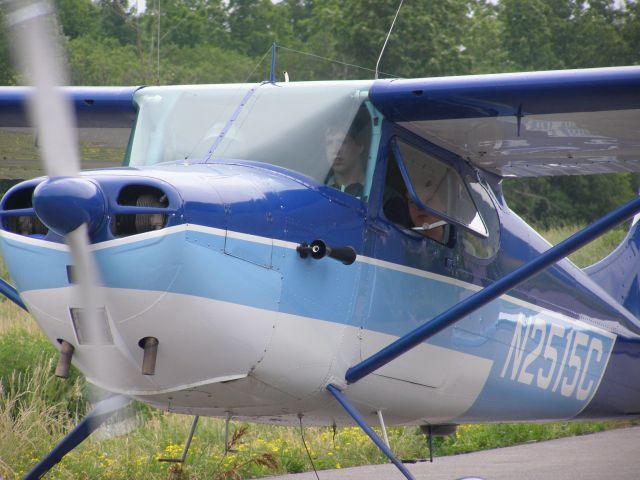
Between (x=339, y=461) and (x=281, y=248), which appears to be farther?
(x=339, y=461)

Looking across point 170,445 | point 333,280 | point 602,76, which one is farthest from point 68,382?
point 602,76

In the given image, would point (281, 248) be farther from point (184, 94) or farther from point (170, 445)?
point (170, 445)

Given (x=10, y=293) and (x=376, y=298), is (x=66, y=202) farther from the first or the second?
(x=10, y=293)

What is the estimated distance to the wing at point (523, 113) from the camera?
20.6 ft

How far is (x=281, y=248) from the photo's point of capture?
5.52 metres

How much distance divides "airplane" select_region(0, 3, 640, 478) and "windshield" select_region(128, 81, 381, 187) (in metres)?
0.01

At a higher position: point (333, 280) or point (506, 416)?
point (333, 280)

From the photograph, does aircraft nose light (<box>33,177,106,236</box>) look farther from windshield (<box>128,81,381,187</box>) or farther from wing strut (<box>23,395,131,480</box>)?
wing strut (<box>23,395,131,480</box>)

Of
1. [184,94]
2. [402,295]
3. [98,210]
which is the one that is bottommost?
[402,295]

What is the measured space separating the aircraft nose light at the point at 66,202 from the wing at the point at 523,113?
6.95 feet

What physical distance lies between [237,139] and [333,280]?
0.95 meters

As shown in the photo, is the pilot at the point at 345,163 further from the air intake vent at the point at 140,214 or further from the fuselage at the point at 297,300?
the air intake vent at the point at 140,214

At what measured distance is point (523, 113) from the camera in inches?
261

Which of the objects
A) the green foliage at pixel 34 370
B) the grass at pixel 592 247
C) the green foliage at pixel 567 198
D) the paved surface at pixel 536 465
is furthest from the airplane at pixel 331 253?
the green foliage at pixel 567 198
